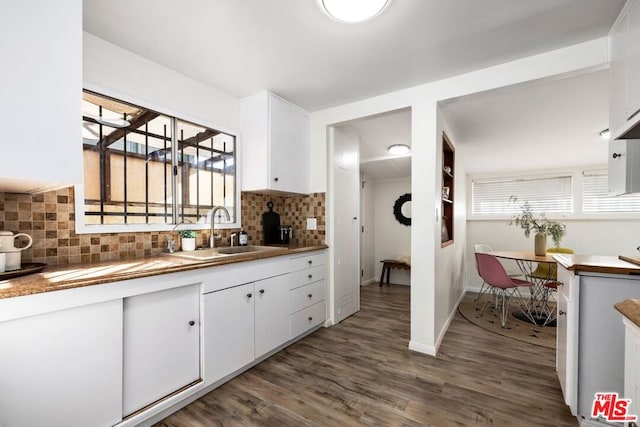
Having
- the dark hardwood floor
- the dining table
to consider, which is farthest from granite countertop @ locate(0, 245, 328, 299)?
the dining table

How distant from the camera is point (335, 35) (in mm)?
1780

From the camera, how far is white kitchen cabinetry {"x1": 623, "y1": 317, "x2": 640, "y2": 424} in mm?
855

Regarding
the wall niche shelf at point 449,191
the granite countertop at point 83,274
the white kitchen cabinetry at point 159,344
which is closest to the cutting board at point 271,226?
the granite countertop at point 83,274

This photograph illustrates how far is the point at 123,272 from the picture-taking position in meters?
1.41

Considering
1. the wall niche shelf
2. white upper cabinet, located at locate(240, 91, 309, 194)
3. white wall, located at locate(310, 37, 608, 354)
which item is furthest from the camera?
the wall niche shelf

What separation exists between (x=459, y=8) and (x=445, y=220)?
7.87 feet

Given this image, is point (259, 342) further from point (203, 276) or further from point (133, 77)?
point (133, 77)

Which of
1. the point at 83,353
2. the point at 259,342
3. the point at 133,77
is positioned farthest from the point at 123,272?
the point at 133,77

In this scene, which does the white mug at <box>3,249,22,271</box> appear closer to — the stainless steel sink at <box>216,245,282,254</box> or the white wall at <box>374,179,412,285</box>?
the stainless steel sink at <box>216,245,282,254</box>

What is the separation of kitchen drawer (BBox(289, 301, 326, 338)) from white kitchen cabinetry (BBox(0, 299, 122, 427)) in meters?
1.35

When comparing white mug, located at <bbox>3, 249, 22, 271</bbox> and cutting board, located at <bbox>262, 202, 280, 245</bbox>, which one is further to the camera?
cutting board, located at <bbox>262, 202, 280, 245</bbox>

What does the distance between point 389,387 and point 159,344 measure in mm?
1495

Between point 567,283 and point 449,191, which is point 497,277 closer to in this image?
point 449,191

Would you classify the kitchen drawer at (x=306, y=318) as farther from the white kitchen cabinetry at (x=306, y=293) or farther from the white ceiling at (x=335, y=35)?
the white ceiling at (x=335, y=35)
